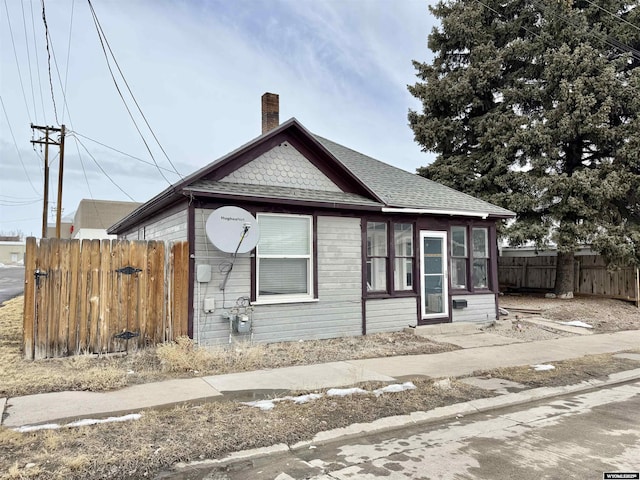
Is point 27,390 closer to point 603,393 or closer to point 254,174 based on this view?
point 254,174

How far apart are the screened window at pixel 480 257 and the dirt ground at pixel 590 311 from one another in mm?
1739

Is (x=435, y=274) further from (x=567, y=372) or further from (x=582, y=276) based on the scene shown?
(x=582, y=276)

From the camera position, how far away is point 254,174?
9414mm

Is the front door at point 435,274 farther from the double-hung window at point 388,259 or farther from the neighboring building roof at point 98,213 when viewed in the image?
the neighboring building roof at point 98,213

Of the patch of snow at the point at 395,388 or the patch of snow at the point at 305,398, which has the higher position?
the patch of snow at the point at 305,398

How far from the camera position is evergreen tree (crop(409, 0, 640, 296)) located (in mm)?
15344

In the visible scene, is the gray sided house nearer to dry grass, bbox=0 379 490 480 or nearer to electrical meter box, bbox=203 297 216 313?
electrical meter box, bbox=203 297 216 313

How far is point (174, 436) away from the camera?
14.0 ft

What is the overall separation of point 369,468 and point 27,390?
182 inches

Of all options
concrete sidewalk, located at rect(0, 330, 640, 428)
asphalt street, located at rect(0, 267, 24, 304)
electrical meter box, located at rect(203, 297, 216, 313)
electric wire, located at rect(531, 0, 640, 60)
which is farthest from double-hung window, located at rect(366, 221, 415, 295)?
asphalt street, located at rect(0, 267, 24, 304)

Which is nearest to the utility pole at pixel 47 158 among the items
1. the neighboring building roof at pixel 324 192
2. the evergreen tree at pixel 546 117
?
the neighboring building roof at pixel 324 192

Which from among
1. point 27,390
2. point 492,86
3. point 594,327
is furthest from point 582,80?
point 27,390

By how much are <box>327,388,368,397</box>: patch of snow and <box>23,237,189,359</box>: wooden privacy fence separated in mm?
3558

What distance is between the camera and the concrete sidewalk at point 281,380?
199 inches
